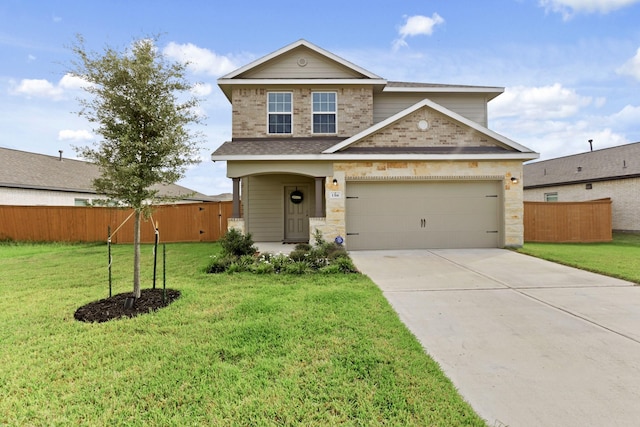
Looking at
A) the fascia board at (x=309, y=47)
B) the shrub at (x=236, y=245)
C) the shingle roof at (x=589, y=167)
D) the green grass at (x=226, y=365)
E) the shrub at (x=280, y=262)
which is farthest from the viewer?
the shingle roof at (x=589, y=167)

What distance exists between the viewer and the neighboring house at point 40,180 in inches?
661

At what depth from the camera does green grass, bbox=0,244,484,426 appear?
246cm

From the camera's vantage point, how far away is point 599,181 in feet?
57.8

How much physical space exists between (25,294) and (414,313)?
703 cm

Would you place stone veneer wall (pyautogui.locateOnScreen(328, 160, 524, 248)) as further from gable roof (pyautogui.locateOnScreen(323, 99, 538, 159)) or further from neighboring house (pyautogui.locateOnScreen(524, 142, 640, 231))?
neighboring house (pyautogui.locateOnScreen(524, 142, 640, 231))

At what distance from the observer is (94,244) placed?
1395 cm

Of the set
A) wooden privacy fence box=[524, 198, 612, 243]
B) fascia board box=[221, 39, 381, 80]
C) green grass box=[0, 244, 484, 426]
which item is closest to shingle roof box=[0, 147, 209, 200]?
fascia board box=[221, 39, 381, 80]

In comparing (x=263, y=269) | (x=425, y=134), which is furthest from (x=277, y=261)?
(x=425, y=134)

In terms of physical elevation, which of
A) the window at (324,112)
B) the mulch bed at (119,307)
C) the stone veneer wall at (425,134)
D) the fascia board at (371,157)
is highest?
the window at (324,112)

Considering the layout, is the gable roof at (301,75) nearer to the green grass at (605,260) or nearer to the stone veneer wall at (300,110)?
the stone veneer wall at (300,110)

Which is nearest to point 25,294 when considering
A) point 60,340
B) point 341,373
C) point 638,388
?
point 60,340

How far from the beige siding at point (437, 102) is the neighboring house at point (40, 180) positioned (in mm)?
10122

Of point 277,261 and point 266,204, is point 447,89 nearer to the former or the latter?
point 266,204

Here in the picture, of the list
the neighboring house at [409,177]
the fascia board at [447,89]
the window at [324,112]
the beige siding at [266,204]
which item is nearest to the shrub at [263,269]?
the neighboring house at [409,177]
